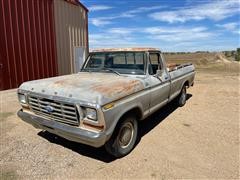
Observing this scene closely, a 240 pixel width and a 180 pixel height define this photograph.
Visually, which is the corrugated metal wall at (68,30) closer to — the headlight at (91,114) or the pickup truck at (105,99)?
the pickup truck at (105,99)

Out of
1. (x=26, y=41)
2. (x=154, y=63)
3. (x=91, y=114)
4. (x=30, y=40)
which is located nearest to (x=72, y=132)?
(x=91, y=114)

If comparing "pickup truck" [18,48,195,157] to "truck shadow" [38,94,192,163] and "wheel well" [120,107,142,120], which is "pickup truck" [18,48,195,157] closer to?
"wheel well" [120,107,142,120]

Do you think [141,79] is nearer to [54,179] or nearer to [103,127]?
[103,127]

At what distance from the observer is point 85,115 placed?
10.4 feet

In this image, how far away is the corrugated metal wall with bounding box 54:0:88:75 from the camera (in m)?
12.1

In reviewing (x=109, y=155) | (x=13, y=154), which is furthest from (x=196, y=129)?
(x=13, y=154)

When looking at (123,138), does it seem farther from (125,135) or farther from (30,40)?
(30,40)

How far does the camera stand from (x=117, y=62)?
4.88 meters

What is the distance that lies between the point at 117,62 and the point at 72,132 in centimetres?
215

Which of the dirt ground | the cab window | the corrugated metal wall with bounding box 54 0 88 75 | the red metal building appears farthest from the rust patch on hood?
the corrugated metal wall with bounding box 54 0 88 75

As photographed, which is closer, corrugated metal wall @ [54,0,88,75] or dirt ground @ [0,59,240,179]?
dirt ground @ [0,59,240,179]

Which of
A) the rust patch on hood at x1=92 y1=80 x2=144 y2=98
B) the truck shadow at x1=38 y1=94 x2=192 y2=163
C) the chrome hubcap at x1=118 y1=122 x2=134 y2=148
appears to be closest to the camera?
the rust patch on hood at x1=92 y1=80 x2=144 y2=98

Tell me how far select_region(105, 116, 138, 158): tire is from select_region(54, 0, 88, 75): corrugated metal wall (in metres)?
9.32

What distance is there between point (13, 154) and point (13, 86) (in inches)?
266
